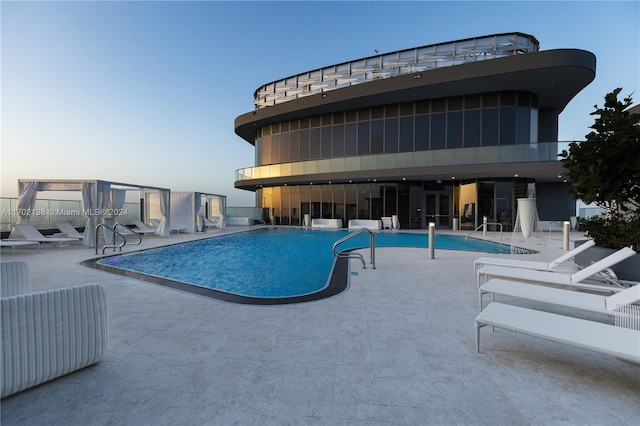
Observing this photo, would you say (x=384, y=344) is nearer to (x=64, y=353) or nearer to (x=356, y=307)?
(x=356, y=307)

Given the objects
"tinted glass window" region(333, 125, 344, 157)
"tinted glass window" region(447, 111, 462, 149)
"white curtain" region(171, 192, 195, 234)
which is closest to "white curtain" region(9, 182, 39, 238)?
"white curtain" region(171, 192, 195, 234)

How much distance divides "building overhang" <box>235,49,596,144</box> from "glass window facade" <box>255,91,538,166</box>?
581 mm

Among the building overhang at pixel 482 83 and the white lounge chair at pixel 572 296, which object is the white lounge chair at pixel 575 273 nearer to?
the white lounge chair at pixel 572 296

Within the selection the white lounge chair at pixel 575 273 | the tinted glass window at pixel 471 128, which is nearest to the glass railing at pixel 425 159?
the tinted glass window at pixel 471 128

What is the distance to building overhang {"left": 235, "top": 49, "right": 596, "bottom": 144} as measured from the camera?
14.3 m

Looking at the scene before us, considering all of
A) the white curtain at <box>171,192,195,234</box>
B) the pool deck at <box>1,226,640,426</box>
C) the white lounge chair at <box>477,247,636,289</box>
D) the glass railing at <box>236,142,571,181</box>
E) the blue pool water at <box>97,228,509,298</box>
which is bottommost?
the blue pool water at <box>97,228,509,298</box>

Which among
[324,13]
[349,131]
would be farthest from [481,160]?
[324,13]

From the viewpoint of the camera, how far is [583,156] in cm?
607

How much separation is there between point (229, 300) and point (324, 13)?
18483 millimetres

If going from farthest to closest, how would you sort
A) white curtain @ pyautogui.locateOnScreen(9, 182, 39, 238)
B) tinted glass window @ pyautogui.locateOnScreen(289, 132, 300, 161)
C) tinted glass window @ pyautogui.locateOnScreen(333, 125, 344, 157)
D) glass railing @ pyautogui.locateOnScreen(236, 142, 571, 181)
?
tinted glass window @ pyautogui.locateOnScreen(289, 132, 300, 161) < tinted glass window @ pyautogui.locateOnScreen(333, 125, 344, 157) < glass railing @ pyautogui.locateOnScreen(236, 142, 571, 181) < white curtain @ pyautogui.locateOnScreen(9, 182, 39, 238)

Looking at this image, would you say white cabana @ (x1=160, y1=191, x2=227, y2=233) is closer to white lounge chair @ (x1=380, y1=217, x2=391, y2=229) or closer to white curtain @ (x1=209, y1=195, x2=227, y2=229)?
white curtain @ (x1=209, y1=195, x2=227, y2=229)

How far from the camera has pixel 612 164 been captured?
19.0 ft

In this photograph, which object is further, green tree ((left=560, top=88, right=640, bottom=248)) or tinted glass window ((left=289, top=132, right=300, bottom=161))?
tinted glass window ((left=289, top=132, right=300, bottom=161))

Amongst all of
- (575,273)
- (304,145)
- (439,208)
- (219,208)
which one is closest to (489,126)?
(439,208)
